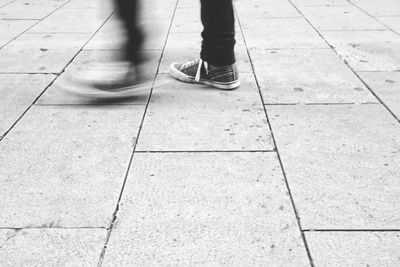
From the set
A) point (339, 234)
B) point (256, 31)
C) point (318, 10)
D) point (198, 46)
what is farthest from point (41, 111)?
point (318, 10)

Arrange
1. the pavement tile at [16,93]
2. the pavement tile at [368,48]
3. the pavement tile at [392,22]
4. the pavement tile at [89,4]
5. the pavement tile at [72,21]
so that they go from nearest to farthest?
the pavement tile at [16,93], the pavement tile at [368,48], the pavement tile at [392,22], the pavement tile at [72,21], the pavement tile at [89,4]

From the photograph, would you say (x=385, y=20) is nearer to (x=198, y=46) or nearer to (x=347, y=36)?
(x=347, y=36)

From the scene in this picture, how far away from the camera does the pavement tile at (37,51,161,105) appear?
3.04m

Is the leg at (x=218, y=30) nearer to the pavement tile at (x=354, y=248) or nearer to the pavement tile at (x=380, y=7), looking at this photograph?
the pavement tile at (x=354, y=248)

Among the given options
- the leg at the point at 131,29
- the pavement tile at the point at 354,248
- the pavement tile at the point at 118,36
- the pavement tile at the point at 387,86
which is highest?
the leg at the point at 131,29

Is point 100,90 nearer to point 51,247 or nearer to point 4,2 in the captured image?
point 51,247

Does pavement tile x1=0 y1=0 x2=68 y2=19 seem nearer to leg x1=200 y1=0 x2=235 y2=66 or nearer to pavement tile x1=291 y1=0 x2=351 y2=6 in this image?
leg x1=200 y1=0 x2=235 y2=66

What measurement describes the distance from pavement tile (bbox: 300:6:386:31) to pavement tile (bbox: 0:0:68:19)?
3.37 meters

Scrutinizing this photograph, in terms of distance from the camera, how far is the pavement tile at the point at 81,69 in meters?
3.04

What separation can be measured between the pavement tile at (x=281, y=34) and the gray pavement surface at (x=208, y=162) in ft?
0.22

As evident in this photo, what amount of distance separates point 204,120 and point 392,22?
3325 mm

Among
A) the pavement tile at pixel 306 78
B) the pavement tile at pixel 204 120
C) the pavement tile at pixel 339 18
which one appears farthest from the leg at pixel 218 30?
the pavement tile at pixel 339 18

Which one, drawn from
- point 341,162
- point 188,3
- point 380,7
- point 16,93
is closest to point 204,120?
point 341,162

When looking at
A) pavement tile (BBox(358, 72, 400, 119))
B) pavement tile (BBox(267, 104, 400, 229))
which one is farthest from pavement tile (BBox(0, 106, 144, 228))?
pavement tile (BBox(358, 72, 400, 119))
